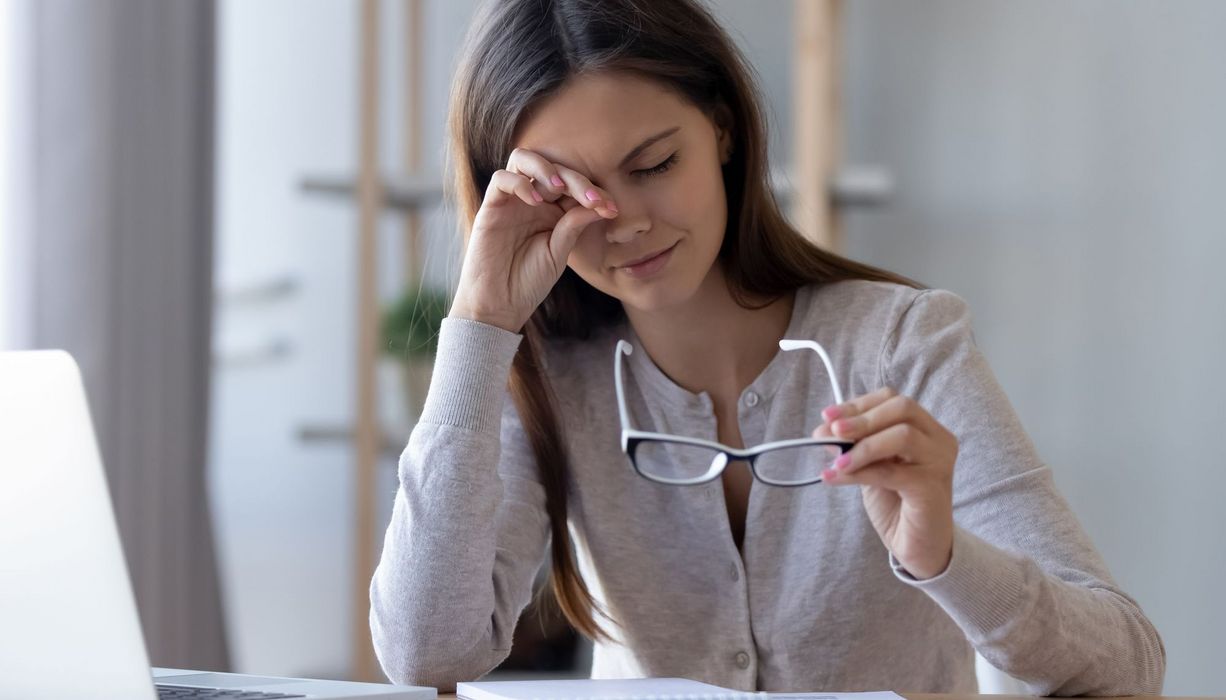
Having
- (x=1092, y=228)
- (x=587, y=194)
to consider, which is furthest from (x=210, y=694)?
(x=1092, y=228)

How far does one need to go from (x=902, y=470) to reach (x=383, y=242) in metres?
2.34

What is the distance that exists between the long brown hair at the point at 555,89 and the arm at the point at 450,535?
15 cm

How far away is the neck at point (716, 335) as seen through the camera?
1322 mm

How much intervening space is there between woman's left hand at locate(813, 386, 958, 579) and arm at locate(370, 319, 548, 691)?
35cm

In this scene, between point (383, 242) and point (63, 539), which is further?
point (383, 242)

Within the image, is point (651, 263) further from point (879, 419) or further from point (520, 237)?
point (879, 419)

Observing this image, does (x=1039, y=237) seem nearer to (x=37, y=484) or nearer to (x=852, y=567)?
(x=852, y=567)

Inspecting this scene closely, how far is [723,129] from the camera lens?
1287 millimetres

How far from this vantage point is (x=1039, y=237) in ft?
8.48

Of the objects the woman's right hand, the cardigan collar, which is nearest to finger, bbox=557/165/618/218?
the woman's right hand

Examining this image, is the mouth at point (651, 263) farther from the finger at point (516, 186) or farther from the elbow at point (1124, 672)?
the elbow at point (1124, 672)

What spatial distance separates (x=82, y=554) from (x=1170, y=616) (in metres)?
2.22

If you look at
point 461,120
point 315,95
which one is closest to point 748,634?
point 461,120

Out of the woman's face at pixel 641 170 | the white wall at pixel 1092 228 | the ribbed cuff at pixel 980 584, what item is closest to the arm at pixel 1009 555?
the ribbed cuff at pixel 980 584
